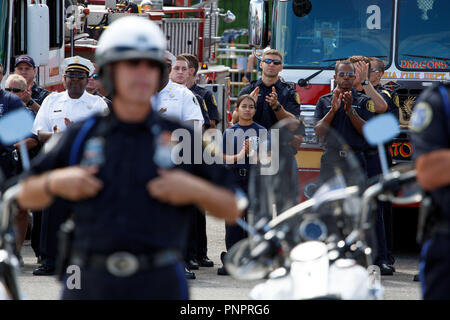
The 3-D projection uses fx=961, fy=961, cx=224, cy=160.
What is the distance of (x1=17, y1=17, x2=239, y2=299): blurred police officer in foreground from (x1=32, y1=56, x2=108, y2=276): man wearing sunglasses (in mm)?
4544

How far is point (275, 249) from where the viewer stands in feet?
13.5

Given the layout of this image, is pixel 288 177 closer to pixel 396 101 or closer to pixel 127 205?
pixel 127 205

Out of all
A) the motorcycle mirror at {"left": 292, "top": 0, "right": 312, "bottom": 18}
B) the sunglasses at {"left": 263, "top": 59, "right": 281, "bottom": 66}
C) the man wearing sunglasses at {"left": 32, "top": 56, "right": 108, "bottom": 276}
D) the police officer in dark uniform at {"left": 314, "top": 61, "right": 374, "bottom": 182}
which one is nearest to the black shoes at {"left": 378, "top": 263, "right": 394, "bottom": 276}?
the police officer in dark uniform at {"left": 314, "top": 61, "right": 374, "bottom": 182}

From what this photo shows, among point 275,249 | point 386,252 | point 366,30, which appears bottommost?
point 386,252

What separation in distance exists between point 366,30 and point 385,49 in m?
0.28

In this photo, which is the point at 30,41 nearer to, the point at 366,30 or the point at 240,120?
the point at 240,120

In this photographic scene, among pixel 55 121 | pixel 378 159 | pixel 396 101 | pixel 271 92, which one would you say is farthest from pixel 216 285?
pixel 396 101

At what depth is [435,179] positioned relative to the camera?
3611mm

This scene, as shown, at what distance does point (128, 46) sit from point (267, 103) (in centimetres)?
574

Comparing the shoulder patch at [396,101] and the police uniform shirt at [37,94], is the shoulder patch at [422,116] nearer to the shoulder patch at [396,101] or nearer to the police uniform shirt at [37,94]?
the shoulder patch at [396,101]

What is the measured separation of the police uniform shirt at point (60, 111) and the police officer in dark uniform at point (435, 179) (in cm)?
464

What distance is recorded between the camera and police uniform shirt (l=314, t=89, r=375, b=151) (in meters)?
8.26
